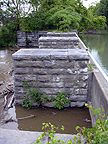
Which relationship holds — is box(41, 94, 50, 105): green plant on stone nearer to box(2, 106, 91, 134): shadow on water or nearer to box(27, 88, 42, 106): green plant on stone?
box(27, 88, 42, 106): green plant on stone

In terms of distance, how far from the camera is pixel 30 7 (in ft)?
47.8

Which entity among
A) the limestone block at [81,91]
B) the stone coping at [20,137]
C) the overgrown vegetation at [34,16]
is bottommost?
the stone coping at [20,137]

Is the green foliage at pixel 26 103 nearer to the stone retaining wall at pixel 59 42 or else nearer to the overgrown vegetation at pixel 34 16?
the stone retaining wall at pixel 59 42

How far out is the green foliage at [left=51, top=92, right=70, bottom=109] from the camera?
3.89 metres

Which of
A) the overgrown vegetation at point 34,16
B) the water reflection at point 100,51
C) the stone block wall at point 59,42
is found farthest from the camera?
the overgrown vegetation at point 34,16

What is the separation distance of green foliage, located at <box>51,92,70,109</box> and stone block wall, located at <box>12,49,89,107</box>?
0.30ft

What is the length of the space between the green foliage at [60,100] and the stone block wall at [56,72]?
0.09 meters

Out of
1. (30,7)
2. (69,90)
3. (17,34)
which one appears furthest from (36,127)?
(30,7)

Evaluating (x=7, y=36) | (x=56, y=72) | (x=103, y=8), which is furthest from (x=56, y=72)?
(x=103, y=8)

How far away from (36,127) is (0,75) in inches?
162

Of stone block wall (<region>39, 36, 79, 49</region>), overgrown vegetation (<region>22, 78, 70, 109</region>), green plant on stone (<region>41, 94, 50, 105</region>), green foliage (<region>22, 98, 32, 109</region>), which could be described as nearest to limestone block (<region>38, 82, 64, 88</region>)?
overgrown vegetation (<region>22, 78, 70, 109</region>)

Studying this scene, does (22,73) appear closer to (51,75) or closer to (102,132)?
(51,75)

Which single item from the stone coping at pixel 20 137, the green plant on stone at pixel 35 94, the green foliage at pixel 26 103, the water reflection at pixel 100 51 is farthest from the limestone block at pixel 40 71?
the water reflection at pixel 100 51

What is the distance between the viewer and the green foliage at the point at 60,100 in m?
3.89
